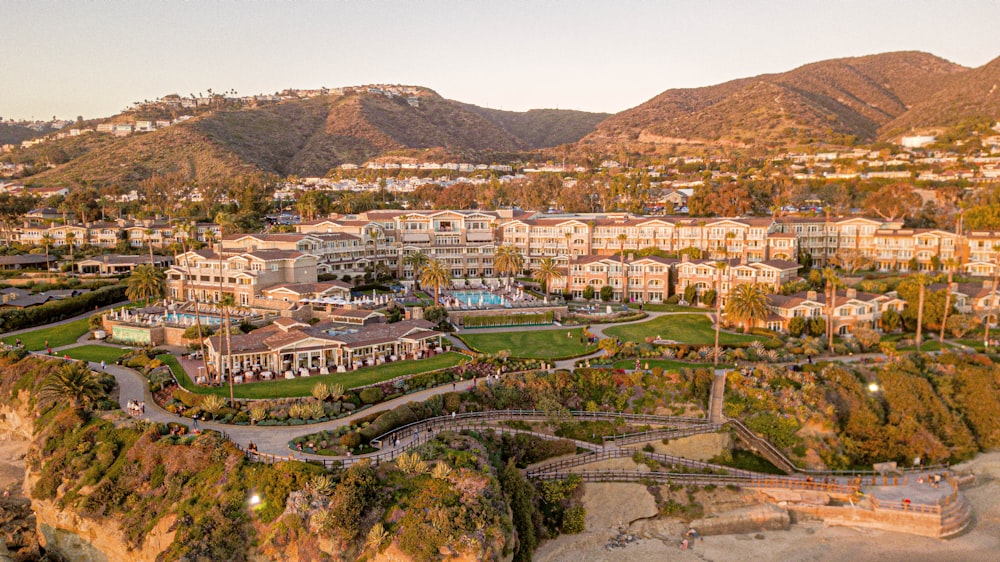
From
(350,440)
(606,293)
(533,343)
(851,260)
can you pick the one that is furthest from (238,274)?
(851,260)

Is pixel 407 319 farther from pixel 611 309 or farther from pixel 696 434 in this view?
pixel 696 434

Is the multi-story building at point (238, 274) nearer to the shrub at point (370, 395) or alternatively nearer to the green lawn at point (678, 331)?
the shrub at point (370, 395)

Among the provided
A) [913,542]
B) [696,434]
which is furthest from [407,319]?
[913,542]

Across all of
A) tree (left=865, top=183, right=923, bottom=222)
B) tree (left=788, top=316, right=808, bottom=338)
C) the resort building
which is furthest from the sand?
tree (left=865, top=183, right=923, bottom=222)

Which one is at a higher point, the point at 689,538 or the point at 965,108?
the point at 965,108

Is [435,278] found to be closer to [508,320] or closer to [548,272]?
[508,320]

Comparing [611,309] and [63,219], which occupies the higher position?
[63,219]

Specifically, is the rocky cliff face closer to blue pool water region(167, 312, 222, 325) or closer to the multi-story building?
blue pool water region(167, 312, 222, 325)
